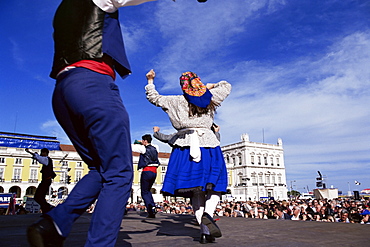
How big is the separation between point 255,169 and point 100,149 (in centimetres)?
7126

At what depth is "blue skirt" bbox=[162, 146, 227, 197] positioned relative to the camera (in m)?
2.81

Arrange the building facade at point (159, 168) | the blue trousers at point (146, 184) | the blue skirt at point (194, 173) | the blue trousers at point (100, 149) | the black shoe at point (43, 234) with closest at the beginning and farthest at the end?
1. the black shoe at point (43, 234)
2. the blue trousers at point (100, 149)
3. the blue skirt at point (194, 173)
4. the blue trousers at point (146, 184)
5. the building facade at point (159, 168)

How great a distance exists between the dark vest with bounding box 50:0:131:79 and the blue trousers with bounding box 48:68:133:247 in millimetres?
98

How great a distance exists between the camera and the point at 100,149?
133 centimetres

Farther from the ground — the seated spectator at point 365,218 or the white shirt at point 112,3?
the white shirt at point 112,3

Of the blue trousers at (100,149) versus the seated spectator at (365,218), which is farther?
the seated spectator at (365,218)

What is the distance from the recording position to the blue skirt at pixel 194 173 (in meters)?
2.81

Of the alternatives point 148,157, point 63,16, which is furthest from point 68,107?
point 148,157

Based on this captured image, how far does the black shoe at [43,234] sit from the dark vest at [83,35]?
77 cm

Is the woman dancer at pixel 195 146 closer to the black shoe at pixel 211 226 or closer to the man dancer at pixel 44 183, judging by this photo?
the black shoe at pixel 211 226

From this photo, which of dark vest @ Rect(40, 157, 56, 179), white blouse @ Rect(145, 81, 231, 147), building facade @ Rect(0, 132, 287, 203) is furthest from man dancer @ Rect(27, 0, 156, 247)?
building facade @ Rect(0, 132, 287, 203)

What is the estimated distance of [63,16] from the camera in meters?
1.54

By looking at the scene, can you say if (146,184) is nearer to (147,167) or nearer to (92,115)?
(147,167)

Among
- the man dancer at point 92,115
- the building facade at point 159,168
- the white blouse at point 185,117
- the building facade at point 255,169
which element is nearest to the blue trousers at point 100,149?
the man dancer at point 92,115
